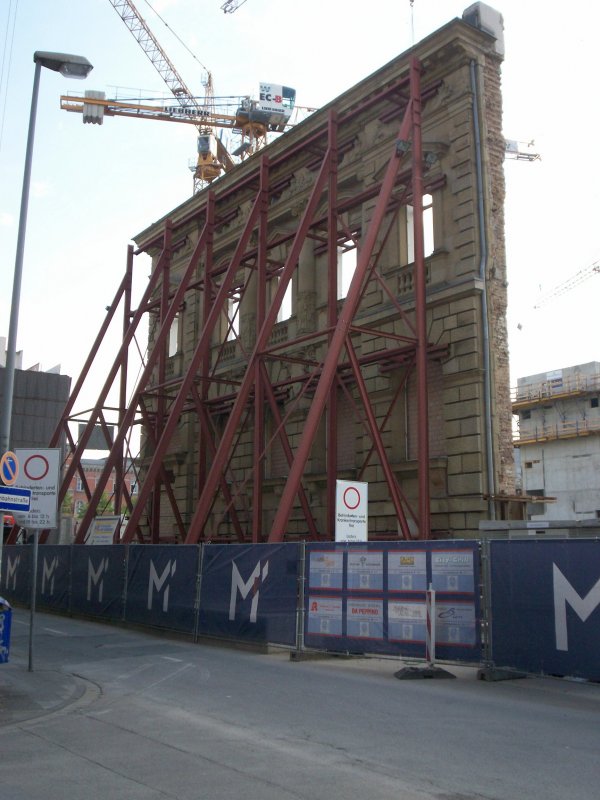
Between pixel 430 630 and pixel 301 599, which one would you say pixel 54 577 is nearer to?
pixel 301 599

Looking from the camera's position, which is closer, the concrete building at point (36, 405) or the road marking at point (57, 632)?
the road marking at point (57, 632)

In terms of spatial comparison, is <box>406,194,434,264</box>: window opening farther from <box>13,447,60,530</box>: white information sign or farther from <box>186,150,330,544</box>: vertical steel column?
<box>13,447,60,530</box>: white information sign

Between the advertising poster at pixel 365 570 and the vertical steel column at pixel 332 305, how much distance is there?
5.70 meters

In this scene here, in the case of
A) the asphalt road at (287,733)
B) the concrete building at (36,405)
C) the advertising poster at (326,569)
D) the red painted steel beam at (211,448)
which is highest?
the concrete building at (36,405)

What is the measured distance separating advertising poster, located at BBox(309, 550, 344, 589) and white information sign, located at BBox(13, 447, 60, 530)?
430 centimetres

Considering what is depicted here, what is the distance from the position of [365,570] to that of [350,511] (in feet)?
6.37

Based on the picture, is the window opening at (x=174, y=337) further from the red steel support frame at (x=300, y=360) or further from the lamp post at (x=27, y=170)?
the lamp post at (x=27, y=170)

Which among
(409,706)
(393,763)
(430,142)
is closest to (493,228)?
(430,142)

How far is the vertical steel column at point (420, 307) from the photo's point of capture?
16.9m

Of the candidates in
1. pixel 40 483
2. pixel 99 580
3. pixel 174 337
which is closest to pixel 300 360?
pixel 99 580

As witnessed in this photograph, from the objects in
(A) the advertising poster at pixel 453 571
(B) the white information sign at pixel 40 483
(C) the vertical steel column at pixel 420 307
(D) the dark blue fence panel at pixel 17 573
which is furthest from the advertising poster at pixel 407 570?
(D) the dark blue fence panel at pixel 17 573

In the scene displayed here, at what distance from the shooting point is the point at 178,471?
96.1ft

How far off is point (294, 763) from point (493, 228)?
14.9 meters

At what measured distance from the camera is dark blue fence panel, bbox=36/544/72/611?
2259 cm
